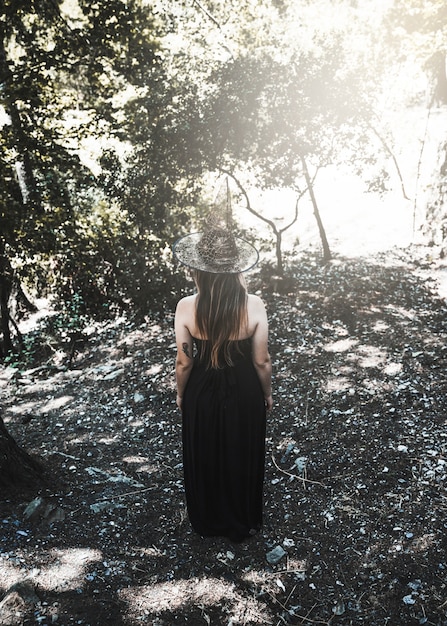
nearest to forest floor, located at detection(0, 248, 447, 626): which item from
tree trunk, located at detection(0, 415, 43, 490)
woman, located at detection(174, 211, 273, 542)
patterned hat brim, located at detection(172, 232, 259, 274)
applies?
tree trunk, located at detection(0, 415, 43, 490)

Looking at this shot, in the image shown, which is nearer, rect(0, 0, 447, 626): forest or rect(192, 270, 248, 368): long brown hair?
rect(192, 270, 248, 368): long brown hair

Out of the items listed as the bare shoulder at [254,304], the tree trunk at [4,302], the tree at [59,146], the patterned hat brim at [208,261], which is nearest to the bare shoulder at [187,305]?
the patterned hat brim at [208,261]

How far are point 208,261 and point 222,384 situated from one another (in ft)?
3.25

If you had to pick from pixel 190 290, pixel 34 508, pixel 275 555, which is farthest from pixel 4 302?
pixel 275 555

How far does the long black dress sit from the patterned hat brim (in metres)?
0.59

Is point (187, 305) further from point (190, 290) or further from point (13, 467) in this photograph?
point (190, 290)

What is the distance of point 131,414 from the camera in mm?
6723

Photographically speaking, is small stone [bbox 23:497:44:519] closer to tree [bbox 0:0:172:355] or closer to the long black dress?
the long black dress

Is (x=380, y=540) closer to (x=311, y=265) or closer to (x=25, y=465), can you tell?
(x=25, y=465)

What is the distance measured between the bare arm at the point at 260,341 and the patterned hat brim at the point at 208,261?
0.93 ft

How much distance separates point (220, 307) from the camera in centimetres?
341

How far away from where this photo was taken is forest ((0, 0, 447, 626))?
3525mm

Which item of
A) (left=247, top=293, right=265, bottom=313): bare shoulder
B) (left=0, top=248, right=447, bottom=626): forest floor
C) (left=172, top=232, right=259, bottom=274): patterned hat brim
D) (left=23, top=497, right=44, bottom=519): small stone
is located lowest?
(left=0, top=248, right=447, bottom=626): forest floor

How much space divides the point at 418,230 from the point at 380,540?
406 inches
